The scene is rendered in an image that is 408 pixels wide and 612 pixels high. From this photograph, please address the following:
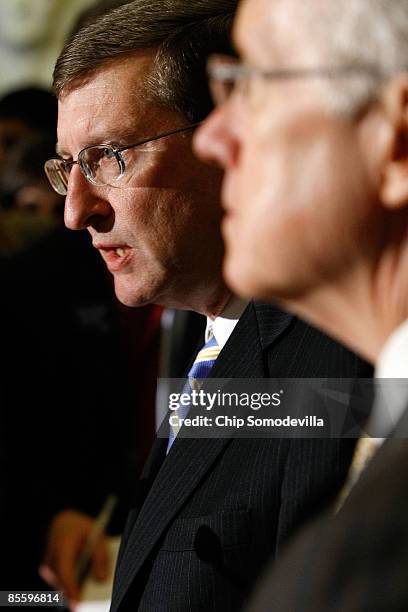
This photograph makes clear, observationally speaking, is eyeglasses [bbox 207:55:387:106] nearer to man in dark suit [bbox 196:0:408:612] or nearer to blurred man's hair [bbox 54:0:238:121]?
man in dark suit [bbox 196:0:408:612]

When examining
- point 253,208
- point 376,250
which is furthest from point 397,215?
point 253,208

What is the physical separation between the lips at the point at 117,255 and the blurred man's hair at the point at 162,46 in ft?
0.83

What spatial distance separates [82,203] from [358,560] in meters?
1.03

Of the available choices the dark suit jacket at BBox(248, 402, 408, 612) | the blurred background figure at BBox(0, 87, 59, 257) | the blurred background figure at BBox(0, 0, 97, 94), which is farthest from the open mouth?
the blurred background figure at BBox(0, 0, 97, 94)

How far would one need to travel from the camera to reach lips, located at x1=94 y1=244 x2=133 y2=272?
1691 mm

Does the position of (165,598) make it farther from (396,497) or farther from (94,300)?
(94,300)

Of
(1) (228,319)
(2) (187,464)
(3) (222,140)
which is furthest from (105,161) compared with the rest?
(3) (222,140)

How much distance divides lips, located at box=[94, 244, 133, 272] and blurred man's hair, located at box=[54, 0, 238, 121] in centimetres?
25

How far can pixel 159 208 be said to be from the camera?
5.45 feet

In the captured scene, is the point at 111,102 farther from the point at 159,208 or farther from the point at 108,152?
the point at 159,208

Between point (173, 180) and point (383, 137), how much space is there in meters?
0.80

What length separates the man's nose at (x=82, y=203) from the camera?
1673 mm

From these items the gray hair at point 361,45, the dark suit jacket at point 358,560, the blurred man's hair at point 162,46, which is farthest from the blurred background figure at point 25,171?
the dark suit jacket at point 358,560

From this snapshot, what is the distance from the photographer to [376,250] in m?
0.95
